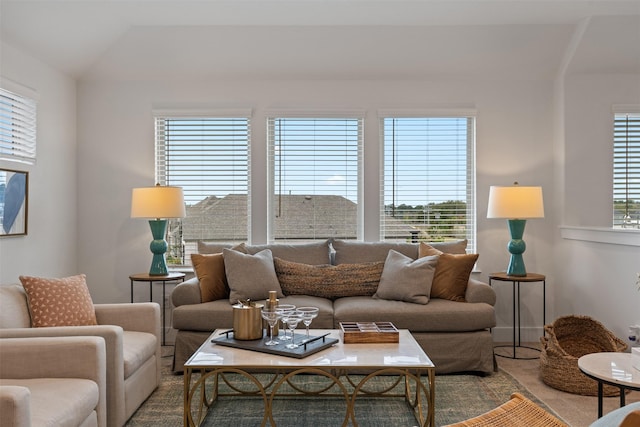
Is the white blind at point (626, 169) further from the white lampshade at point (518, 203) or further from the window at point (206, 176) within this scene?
the window at point (206, 176)

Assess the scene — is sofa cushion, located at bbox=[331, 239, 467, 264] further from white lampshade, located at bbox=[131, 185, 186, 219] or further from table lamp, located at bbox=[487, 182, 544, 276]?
white lampshade, located at bbox=[131, 185, 186, 219]

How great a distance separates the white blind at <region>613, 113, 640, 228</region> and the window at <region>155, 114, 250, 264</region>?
343 centimetres

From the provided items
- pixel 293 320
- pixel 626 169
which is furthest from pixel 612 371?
pixel 626 169

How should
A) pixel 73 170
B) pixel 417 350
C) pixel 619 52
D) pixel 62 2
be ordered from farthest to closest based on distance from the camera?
pixel 73 170 → pixel 619 52 → pixel 62 2 → pixel 417 350

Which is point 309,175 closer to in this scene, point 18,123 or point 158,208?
point 158,208

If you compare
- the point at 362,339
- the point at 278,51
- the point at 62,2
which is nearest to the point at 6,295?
the point at 362,339

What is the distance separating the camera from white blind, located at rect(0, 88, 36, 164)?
153 inches

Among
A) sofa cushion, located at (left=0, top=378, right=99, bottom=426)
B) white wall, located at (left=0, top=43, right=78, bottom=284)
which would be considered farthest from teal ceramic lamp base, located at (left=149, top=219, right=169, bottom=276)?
sofa cushion, located at (left=0, top=378, right=99, bottom=426)

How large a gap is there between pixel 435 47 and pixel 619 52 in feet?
5.12

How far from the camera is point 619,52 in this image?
4676mm

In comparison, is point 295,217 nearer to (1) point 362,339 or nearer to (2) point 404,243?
(2) point 404,243

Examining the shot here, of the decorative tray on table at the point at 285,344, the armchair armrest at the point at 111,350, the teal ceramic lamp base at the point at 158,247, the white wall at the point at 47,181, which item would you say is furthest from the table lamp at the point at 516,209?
the white wall at the point at 47,181

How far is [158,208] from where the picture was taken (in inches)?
178

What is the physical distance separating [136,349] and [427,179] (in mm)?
3129
